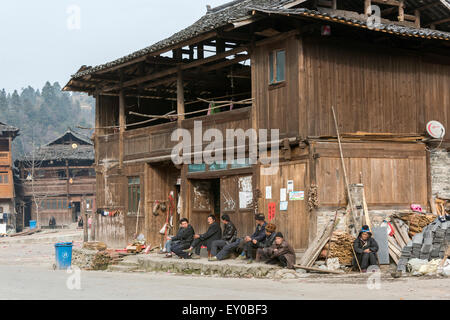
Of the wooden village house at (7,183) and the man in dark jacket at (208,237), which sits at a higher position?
the wooden village house at (7,183)

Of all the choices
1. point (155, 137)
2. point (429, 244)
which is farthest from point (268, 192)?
point (155, 137)

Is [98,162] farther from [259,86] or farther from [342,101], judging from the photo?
[342,101]

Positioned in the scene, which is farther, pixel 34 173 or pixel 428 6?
pixel 34 173

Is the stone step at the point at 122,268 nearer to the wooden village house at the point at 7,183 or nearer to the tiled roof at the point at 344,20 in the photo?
the tiled roof at the point at 344,20

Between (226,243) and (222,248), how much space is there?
0.58ft

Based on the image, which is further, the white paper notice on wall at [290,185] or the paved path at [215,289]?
the white paper notice on wall at [290,185]

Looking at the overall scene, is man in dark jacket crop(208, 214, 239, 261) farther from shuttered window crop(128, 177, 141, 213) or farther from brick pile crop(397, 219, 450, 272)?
shuttered window crop(128, 177, 141, 213)

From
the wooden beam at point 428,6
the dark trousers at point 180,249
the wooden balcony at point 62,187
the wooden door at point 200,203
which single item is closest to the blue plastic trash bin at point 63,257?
the dark trousers at point 180,249

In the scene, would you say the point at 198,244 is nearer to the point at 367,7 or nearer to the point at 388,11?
the point at 367,7

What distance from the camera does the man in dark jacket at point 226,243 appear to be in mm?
18203

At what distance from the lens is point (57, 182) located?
198ft
